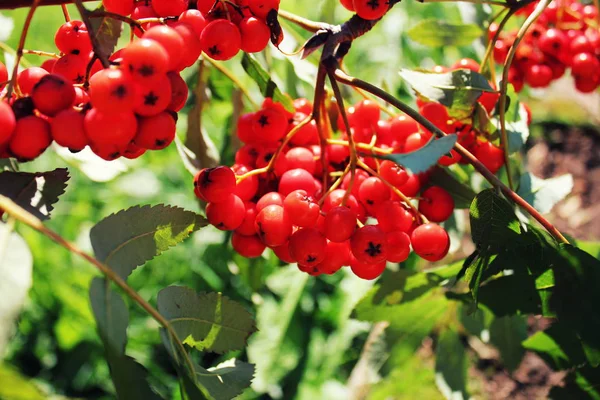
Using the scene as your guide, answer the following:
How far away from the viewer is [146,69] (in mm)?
691

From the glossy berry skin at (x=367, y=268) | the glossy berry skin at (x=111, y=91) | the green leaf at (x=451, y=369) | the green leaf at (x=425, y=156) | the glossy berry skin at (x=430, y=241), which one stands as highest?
the glossy berry skin at (x=111, y=91)

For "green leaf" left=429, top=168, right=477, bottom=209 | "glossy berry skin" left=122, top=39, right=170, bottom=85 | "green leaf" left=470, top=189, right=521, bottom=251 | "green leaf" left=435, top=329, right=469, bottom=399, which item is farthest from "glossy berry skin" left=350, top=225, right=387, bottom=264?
"green leaf" left=435, top=329, right=469, bottom=399

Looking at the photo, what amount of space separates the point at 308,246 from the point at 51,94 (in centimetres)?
37

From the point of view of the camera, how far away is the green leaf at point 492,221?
0.85m

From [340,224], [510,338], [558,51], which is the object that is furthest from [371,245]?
[558,51]

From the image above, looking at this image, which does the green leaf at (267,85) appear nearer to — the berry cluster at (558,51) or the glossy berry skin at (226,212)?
the glossy berry skin at (226,212)

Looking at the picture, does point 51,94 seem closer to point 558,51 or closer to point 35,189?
point 35,189

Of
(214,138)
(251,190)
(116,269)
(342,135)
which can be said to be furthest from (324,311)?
(116,269)

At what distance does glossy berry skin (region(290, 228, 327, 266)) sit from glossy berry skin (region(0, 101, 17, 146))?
38cm

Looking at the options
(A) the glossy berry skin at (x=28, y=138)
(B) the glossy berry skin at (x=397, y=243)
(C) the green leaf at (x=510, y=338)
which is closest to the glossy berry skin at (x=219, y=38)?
(A) the glossy berry skin at (x=28, y=138)

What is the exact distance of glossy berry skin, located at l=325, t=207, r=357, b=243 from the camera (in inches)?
34.0

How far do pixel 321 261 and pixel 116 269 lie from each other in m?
0.29

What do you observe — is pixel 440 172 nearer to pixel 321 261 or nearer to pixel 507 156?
pixel 507 156

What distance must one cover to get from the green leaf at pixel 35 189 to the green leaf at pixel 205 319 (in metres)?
0.18
